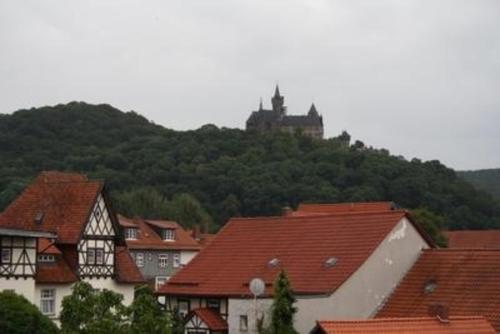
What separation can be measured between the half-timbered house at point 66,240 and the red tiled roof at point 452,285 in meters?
14.9

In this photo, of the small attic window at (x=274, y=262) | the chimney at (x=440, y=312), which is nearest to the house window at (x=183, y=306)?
the small attic window at (x=274, y=262)

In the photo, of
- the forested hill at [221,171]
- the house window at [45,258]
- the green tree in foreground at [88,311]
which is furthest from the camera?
the forested hill at [221,171]

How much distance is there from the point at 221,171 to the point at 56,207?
101043 mm

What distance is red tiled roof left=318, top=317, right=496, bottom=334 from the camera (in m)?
26.8

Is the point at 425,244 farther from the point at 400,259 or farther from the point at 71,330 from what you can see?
the point at 71,330

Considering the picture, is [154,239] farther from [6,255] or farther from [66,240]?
[6,255]

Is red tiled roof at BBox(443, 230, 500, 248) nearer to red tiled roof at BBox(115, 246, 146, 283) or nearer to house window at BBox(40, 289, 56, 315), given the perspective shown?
red tiled roof at BBox(115, 246, 146, 283)

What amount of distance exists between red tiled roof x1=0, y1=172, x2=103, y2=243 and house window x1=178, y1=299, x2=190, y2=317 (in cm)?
635

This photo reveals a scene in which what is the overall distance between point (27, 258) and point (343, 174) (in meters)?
106

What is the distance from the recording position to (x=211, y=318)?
4197 centimetres

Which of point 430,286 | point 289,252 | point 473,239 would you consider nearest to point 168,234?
point 473,239

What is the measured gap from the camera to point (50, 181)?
50781mm

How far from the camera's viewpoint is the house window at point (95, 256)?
1903 inches

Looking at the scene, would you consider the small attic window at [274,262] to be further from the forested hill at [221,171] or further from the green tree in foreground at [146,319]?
the forested hill at [221,171]
